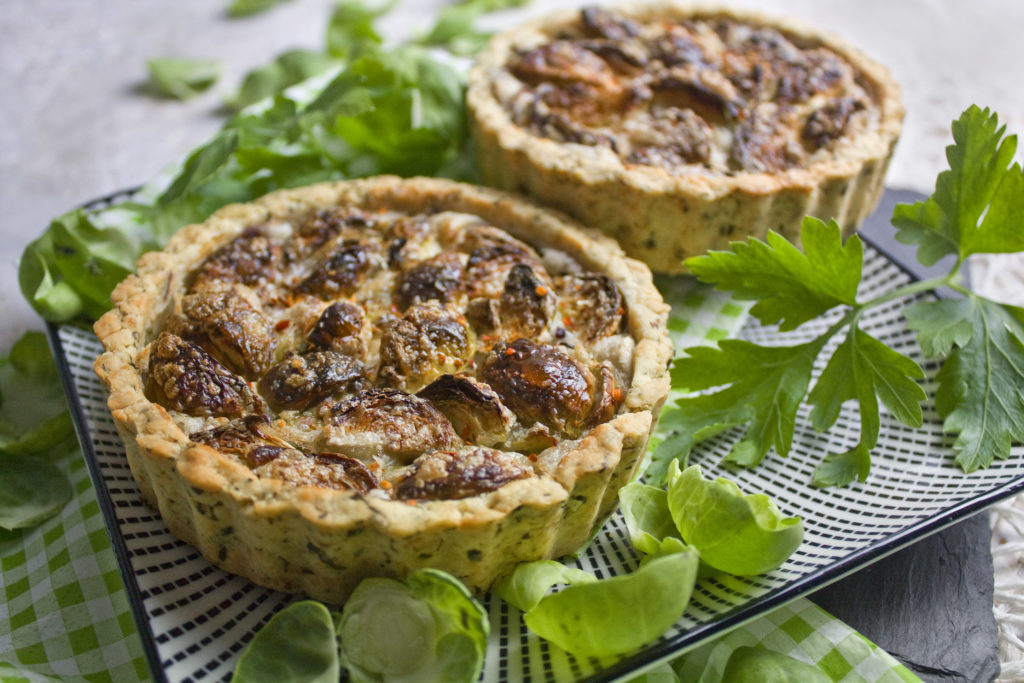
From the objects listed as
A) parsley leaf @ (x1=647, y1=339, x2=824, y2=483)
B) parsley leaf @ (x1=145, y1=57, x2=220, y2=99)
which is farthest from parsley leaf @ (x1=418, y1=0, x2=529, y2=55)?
parsley leaf @ (x1=647, y1=339, x2=824, y2=483)

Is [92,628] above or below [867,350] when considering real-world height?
below

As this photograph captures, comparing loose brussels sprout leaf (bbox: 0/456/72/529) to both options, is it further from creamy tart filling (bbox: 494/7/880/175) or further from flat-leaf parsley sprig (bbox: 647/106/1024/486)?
creamy tart filling (bbox: 494/7/880/175)

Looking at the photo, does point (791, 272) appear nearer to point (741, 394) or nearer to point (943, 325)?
point (741, 394)

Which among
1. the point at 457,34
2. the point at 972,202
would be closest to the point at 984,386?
the point at 972,202

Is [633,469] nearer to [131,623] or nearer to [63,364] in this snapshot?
[131,623]

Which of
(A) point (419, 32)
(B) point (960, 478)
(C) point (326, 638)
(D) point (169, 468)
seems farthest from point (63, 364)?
(A) point (419, 32)

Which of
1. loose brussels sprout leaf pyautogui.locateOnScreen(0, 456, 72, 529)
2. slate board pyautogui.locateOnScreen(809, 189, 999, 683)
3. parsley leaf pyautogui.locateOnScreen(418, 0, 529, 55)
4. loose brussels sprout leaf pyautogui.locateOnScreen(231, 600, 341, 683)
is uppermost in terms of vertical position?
parsley leaf pyautogui.locateOnScreen(418, 0, 529, 55)
